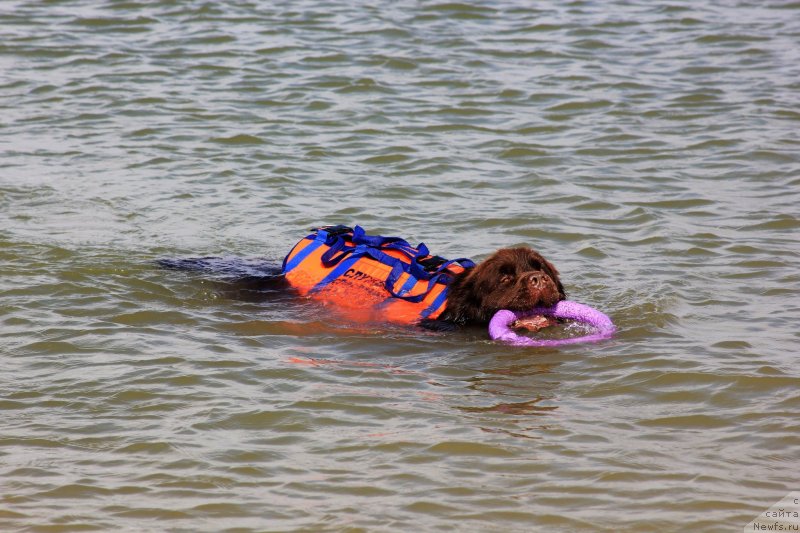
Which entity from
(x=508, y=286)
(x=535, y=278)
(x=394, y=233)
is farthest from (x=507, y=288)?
(x=394, y=233)

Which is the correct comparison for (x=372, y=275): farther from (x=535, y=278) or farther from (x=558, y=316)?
(x=558, y=316)

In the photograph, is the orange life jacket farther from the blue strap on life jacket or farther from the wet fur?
the wet fur

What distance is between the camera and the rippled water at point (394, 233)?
199 inches

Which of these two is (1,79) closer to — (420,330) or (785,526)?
(420,330)

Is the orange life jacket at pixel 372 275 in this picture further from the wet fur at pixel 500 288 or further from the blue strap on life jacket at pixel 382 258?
the wet fur at pixel 500 288

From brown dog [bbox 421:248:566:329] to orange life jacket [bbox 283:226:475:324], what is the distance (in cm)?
25

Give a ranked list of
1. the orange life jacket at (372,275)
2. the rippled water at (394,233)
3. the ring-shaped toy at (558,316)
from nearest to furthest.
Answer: the rippled water at (394,233)
the ring-shaped toy at (558,316)
the orange life jacket at (372,275)

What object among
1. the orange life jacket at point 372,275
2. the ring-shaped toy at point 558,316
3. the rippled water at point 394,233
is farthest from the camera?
the orange life jacket at point 372,275

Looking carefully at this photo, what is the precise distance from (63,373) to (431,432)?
7.40 ft

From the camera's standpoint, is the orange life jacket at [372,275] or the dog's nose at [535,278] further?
the orange life jacket at [372,275]

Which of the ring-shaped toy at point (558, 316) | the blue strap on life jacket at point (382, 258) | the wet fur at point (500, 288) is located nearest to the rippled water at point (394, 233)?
the ring-shaped toy at point (558, 316)

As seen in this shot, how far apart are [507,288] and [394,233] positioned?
2.47m

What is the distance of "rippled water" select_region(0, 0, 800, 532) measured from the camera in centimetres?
505

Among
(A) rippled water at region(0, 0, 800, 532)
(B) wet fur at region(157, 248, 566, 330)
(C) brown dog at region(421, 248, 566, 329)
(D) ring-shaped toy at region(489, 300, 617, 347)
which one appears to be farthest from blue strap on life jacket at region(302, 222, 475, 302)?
(D) ring-shaped toy at region(489, 300, 617, 347)
